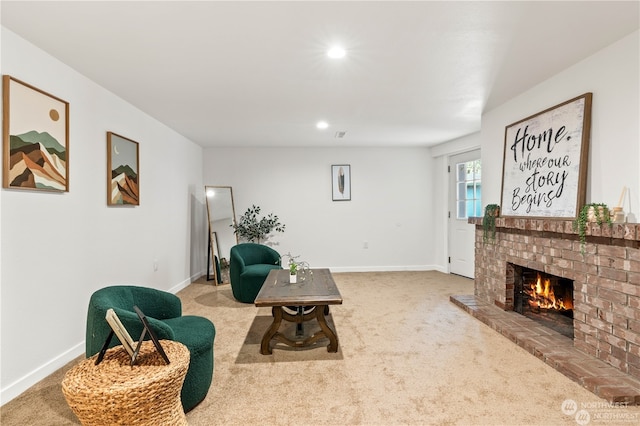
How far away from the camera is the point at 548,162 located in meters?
3.13

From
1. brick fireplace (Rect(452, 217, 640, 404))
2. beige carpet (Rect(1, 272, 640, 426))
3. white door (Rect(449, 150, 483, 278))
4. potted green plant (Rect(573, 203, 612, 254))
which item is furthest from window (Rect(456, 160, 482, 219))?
potted green plant (Rect(573, 203, 612, 254))

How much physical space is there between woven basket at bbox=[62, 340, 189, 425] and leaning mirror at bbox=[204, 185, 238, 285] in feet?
12.5

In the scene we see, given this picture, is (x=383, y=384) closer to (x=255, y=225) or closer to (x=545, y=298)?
(x=545, y=298)

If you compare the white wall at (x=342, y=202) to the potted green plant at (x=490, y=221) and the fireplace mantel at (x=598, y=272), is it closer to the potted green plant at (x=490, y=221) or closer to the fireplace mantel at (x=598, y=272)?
the potted green plant at (x=490, y=221)

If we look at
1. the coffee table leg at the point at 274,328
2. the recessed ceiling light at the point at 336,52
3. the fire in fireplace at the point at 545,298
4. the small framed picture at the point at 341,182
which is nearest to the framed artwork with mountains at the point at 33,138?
the coffee table leg at the point at 274,328

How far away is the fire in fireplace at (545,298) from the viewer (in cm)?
329

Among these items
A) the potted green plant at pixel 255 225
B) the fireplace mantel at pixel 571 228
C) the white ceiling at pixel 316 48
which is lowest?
the potted green plant at pixel 255 225

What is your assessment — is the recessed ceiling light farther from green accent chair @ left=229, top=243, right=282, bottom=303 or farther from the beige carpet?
green accent chair @ left=229, top=243, right=282, bottom=303

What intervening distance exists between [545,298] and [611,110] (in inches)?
73.7

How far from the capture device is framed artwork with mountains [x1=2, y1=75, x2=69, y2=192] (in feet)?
7.15

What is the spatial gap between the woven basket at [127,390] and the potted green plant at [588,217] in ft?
9.19

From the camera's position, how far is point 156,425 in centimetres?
159

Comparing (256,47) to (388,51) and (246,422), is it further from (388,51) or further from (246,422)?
(246,422)

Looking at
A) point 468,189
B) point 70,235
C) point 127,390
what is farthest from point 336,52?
point 468,189
